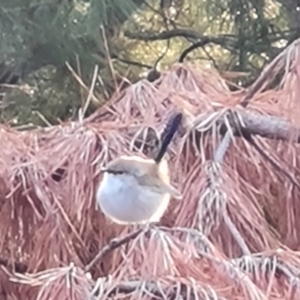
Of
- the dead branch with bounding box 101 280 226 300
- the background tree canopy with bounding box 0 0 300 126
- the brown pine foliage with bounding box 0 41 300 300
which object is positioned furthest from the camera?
the background tree canopy with bounding box 0 0 300 126

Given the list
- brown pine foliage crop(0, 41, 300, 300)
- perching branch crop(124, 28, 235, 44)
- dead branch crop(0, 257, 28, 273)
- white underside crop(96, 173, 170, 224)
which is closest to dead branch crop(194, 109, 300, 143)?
brown pine foliage crop(0, 41, 300, 300)

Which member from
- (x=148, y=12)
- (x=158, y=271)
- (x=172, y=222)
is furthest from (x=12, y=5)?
(x=158, y=271)

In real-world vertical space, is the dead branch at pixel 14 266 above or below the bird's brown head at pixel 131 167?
below

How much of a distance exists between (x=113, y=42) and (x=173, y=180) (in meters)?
0.73

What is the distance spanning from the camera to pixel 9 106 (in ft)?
5.84

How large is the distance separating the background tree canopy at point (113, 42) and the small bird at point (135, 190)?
377 mm

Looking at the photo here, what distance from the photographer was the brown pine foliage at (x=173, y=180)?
3.39 ft

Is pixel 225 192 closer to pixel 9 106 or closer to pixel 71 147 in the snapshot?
pixel 71 147

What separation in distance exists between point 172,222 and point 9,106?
0.74 metres

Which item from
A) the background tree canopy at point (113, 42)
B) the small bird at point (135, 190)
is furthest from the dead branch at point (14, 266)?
the background tree canopy at point (113, 42)

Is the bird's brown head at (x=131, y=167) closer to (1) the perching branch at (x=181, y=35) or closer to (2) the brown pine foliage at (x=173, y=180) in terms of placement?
(2) the brown pine foliage at (x=173, y=180)

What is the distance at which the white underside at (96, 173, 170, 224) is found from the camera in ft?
3.47

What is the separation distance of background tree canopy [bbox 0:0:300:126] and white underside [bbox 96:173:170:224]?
1.25ft

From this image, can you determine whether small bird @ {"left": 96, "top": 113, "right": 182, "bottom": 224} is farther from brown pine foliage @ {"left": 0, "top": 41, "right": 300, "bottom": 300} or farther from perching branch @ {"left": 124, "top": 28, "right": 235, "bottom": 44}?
perching branch @ {"left": 124, "top": 28, "right": 235, "bottom": 44}
